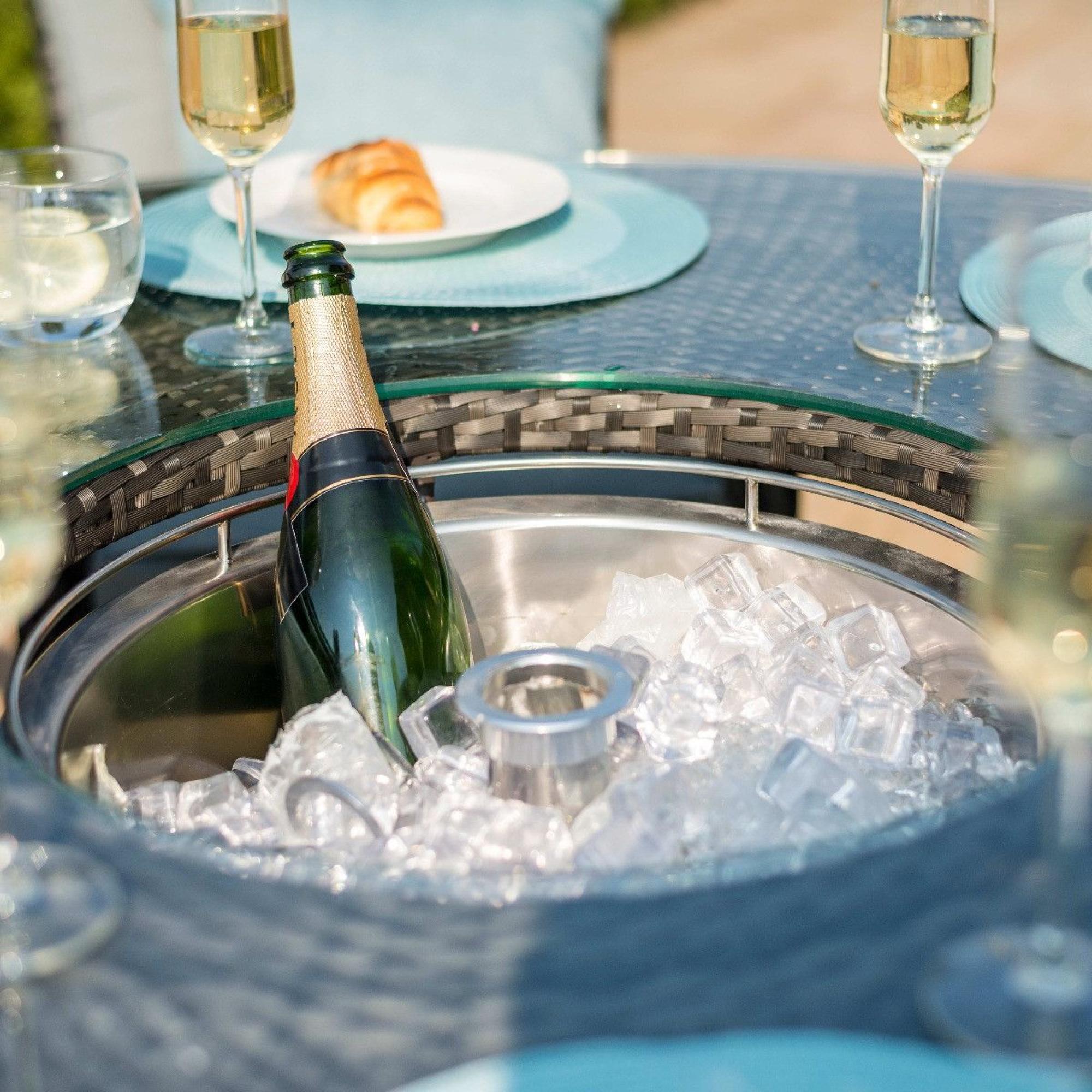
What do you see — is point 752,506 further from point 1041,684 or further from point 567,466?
point 1041,684

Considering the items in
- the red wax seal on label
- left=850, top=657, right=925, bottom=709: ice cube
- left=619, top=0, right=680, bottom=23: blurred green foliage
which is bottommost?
left=850, top=657, right=925, bottom=709: ice cube

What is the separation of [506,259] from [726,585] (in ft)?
1.71

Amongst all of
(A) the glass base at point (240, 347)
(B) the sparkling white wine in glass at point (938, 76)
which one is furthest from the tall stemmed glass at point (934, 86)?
(A) the glass base at point (240, 347)

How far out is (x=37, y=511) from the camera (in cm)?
76

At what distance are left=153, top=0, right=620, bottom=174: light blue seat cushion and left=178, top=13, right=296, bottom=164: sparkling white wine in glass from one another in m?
1.50

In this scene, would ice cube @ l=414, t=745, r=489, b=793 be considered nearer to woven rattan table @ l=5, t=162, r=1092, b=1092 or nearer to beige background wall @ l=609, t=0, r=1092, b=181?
woven rattan table @ l=5, t=162, r=1092, b=1092

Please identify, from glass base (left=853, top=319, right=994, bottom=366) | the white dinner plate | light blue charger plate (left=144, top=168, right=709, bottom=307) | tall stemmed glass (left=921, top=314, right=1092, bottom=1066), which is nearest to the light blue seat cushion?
the white dinner plate

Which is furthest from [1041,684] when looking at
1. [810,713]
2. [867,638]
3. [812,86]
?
[812,86]

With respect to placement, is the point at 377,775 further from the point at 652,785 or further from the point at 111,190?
the point at 111,190

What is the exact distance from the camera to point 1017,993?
2.05 ft

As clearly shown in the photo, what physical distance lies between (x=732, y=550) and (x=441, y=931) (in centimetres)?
70

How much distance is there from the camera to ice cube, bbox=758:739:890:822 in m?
0.91

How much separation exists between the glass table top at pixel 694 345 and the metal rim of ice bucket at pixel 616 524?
0.07 m

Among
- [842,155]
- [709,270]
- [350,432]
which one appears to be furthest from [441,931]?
[842,155]
